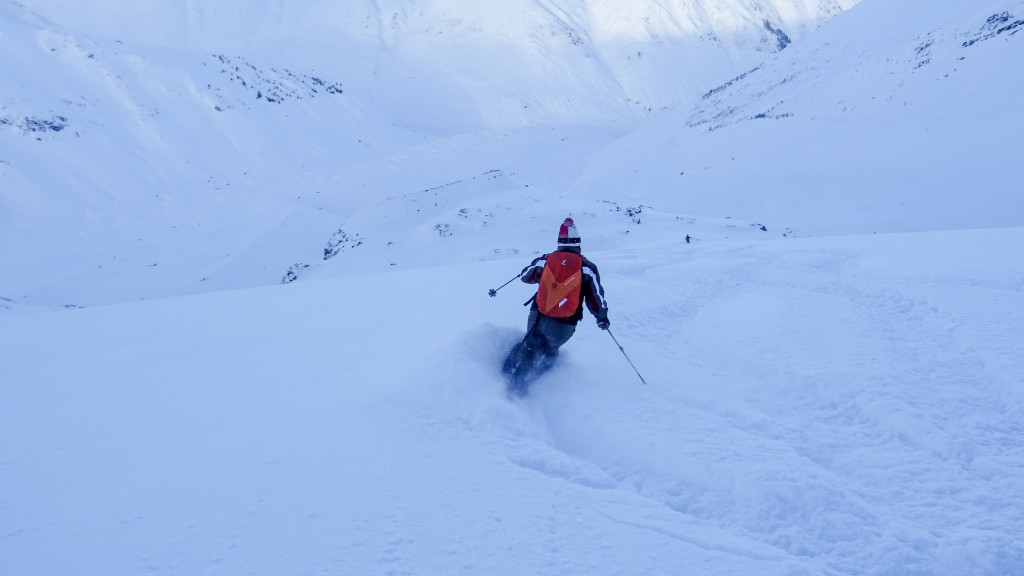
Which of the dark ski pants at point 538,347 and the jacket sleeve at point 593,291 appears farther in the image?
the jacket sleeve at point 593,291

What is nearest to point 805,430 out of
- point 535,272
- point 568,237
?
point 568,237

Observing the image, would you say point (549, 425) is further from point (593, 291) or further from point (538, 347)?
point (593, 291)

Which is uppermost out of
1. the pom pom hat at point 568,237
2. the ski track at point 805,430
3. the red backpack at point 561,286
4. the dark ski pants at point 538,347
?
the pom pom hat at point 568,237

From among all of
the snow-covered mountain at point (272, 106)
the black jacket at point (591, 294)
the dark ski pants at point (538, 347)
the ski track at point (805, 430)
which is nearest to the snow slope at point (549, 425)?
the ski track at point (805, 430)

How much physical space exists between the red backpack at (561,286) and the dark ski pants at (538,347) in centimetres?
9

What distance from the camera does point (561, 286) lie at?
4.73 metres

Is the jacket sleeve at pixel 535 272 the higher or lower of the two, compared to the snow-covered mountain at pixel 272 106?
lower

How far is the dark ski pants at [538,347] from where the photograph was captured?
15.0 ft

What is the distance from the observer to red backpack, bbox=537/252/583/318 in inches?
185

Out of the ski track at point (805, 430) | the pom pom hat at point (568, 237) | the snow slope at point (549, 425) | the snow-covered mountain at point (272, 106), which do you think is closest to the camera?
the snow slope at point (549, 425)

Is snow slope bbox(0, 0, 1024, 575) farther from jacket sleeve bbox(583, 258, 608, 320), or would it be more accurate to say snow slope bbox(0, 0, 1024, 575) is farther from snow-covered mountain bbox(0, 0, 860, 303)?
snow-covered mountain bbox(0, 0, 860, 303)

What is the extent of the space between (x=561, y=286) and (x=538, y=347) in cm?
53

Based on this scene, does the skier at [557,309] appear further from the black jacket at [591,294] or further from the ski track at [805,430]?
the ski track at [805,430]

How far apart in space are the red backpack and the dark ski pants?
9 cm
